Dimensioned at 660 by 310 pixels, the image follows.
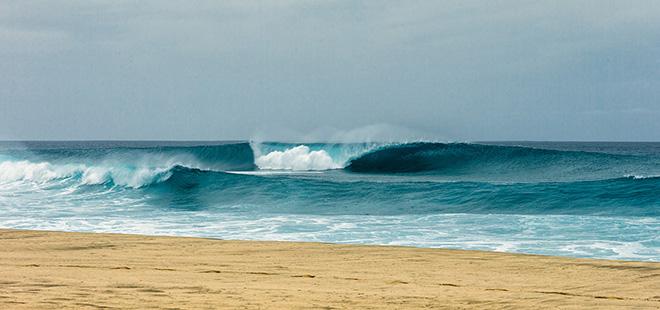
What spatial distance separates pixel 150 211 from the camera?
1395 cm

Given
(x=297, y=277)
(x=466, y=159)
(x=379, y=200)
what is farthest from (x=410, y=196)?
(x=297, y=277)

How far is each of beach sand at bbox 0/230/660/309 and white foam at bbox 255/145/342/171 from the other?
72.6ft

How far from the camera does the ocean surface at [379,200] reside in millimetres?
9781

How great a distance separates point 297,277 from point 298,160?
25.3 meters

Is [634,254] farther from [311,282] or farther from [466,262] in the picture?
[311,282]

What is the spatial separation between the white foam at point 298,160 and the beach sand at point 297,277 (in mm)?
22138

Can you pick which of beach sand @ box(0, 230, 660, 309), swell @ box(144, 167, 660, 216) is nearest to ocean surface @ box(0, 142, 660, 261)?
swell @ box(144, 167, 660, 216)

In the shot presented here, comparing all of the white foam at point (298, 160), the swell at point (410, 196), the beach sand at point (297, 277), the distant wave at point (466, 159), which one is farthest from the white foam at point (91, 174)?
the beach sand at point (297, 277)

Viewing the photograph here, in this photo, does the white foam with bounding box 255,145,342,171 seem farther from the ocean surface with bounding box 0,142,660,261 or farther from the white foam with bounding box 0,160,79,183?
the white foam with bounding box 0,160,79,183

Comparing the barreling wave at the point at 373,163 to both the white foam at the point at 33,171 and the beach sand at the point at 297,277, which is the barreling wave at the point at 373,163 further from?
the beach sand at the point at 297,277

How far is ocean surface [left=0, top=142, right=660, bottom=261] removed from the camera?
9781mm

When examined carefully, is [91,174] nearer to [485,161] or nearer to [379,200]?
[379,200]

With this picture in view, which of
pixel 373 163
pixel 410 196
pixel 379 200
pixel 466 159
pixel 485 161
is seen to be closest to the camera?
pixel 379 200

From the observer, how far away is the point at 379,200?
1683 cm
